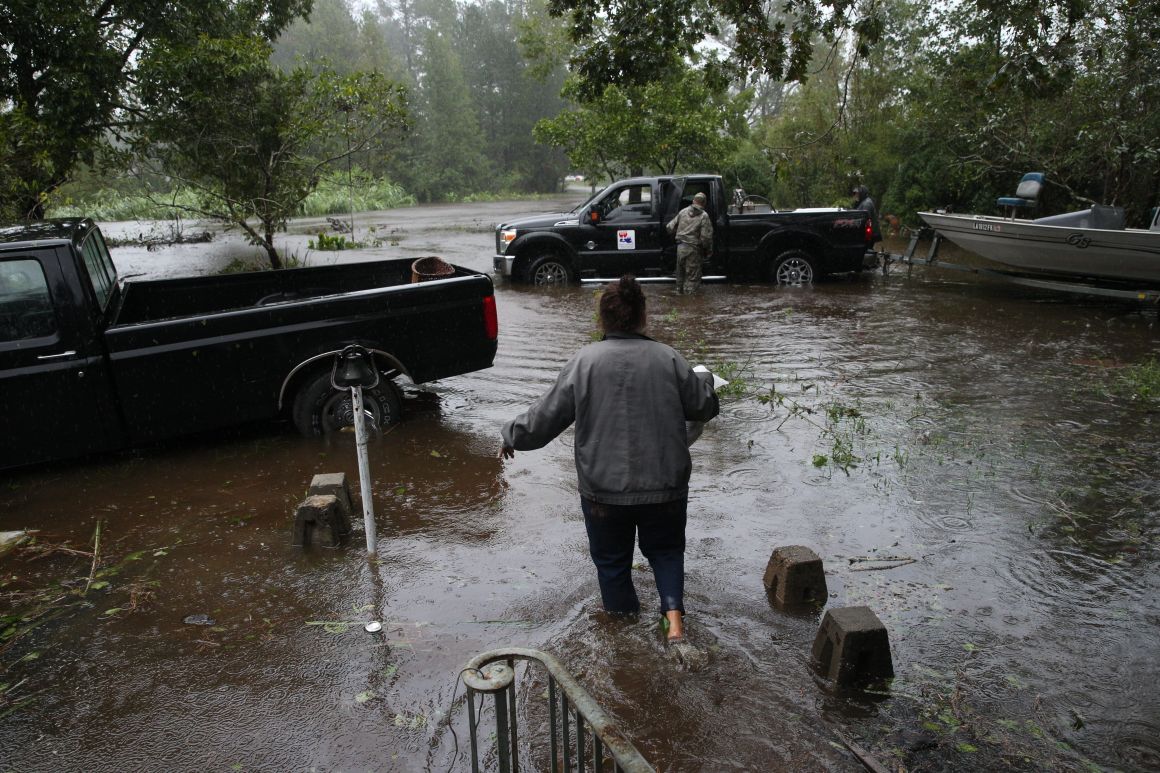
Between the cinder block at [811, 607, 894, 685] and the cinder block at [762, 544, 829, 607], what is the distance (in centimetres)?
53

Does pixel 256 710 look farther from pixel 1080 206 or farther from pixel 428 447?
pixel 1080 206

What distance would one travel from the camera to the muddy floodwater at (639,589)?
3.37 meters

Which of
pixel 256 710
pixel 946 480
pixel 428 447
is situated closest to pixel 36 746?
pixel 256 710

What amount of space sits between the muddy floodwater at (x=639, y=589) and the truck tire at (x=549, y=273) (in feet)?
20.7

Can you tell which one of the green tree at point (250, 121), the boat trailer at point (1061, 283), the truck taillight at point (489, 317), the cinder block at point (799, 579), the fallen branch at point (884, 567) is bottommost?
the fallen branch at point (884, 567)

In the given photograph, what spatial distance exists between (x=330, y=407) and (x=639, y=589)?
3449mm

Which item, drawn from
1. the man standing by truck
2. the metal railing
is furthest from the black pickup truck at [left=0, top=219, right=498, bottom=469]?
the man standing by truck

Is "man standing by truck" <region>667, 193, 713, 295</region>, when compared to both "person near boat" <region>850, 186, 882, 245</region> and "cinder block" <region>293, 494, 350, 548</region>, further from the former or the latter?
"cinder block" <region>293, 494, 350, 548</region>

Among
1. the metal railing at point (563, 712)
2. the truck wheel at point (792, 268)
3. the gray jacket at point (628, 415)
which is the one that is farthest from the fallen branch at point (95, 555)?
the truck wheel at point (792, 268)

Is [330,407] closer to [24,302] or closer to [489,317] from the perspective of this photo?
[489,317]

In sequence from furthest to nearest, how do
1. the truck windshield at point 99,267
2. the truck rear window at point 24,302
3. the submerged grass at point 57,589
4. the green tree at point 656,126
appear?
the green tree at point 656,126, the truck windshield at point 99,267, the truck rear window at point 24,302, the submerged grass at point 57,589

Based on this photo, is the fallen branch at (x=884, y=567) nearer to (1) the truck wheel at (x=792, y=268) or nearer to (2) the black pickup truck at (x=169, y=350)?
(2) the black pickup truck at (x=169, y=350)

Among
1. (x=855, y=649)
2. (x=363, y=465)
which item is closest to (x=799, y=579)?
(x=855, y=649)

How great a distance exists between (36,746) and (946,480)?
18.1 feet
